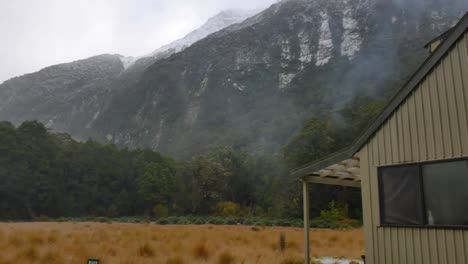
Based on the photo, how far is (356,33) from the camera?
286ft

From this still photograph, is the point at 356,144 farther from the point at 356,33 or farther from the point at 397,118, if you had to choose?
the point at 356,33

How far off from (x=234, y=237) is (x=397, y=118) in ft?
32.0

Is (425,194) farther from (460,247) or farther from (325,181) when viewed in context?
(325,181)

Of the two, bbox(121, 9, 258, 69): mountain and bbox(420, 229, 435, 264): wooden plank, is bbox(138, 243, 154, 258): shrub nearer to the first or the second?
bbox(420, 229, 435, 264): wooden plank

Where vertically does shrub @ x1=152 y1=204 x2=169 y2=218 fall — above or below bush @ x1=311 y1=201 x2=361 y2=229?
above

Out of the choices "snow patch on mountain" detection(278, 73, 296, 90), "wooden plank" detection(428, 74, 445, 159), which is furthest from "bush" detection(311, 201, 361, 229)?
"snow patch on mountain" detection(278, 73, 296, 90)

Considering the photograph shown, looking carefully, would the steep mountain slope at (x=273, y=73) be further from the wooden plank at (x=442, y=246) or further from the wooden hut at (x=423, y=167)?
the wooden plank at (x=442, y=246)

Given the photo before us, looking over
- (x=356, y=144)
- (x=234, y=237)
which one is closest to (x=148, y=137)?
(x=234, y=237)

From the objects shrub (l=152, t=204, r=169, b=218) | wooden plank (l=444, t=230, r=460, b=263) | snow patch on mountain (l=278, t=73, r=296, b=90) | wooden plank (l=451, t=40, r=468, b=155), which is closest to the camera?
wooden plank (l=444, t=230, r=460, b=263)

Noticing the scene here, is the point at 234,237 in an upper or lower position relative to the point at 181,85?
lower

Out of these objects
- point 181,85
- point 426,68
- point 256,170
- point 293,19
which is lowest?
point 426,68

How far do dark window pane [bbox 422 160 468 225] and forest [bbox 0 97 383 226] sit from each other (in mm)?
29639

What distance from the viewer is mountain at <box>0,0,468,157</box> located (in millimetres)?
72000

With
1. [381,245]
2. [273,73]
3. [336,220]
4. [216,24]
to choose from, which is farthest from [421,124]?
[216,24]
